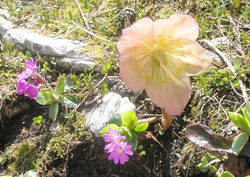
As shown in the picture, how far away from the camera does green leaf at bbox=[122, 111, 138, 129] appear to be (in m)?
1.51

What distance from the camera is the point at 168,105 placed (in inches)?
53.0

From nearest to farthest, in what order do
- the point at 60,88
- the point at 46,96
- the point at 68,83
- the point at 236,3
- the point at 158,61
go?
the point at 158,61, the point at 46,96, the point at 60,88, the point at 68,83, the point at 236,3

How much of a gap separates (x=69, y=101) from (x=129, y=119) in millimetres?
883

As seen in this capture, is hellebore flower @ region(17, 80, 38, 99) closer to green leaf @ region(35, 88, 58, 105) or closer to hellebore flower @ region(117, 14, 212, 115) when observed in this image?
green leaf @ region(35, 88, 58, 105)

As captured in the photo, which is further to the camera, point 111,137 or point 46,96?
point 46,96

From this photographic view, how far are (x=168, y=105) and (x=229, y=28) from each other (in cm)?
160

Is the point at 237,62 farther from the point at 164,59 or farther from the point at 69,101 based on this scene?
the point at 69,101

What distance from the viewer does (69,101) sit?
209 cm

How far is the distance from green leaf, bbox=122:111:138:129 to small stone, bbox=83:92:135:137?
0.87 feet

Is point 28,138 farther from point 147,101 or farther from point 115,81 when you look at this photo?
point 147,101

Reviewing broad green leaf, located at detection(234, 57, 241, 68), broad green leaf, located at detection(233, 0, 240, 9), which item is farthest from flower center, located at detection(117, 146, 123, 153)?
broad green leaf, located at detection(233, 0, 240, 9)

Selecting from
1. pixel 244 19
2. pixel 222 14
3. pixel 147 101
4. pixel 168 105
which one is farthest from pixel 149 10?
pixel 168 105

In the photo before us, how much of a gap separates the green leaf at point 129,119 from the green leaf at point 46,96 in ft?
2.97

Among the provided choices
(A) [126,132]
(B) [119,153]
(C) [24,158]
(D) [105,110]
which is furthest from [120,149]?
(C) [24,158]
